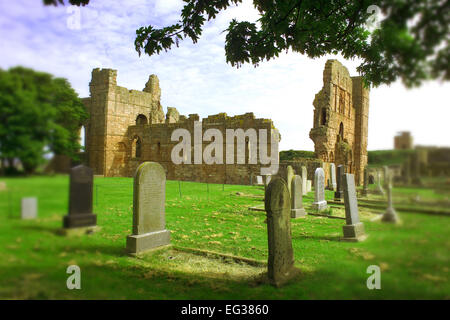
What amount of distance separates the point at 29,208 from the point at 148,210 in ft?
11.5

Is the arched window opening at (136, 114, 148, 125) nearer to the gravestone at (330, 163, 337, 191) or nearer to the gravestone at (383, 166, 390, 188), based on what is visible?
the gravestone at (330, 163, 337, 191)

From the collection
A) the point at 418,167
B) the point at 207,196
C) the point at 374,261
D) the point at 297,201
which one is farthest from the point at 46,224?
the point at 207,196

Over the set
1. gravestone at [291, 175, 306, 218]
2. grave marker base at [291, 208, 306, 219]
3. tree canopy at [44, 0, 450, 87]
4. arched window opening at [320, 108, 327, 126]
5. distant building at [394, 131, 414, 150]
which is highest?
arched window opening at [320, 108, 327, 126]

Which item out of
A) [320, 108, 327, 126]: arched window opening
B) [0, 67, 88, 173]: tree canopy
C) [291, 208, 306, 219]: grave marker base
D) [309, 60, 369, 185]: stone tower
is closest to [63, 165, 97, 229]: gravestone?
[0, 67, 88, 173]: tree canopy

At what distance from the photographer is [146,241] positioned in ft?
16.6

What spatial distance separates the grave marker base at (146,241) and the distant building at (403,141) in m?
4.28

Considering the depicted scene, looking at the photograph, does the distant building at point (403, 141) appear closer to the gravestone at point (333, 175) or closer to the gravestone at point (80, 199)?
the gravestone at point (80, 199)

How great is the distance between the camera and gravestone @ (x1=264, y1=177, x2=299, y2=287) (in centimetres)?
371

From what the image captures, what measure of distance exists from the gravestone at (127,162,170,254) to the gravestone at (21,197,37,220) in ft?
10.8

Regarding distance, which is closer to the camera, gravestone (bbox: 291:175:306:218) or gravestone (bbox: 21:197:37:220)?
gravestone (bbox: 21:197:37:220)

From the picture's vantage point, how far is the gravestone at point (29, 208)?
1.72 m

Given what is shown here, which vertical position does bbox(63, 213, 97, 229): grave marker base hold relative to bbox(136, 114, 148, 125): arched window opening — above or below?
below

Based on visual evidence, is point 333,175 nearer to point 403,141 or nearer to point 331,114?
point 331,114

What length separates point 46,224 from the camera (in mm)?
1813
